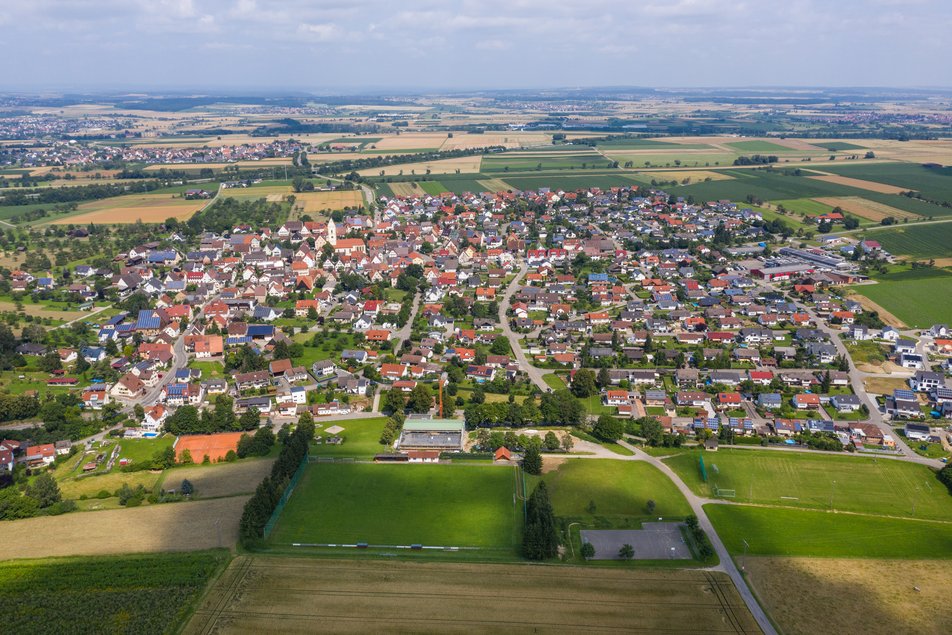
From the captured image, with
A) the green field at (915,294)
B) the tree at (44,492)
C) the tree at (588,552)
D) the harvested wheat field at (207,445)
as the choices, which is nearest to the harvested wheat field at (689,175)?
the green field at (915,294)

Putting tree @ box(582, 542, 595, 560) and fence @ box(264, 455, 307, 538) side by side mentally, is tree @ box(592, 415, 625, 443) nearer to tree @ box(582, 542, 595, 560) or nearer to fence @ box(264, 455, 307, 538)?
tree @ box(582, 542, 595, 560)

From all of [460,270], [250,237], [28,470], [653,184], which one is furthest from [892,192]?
[28,470]

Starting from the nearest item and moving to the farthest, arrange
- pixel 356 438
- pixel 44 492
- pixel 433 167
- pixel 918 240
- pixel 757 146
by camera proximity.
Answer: pixel 44 492 < pixel 356 438 < pixel 918 240 < pixel 433 167 < pixel 757 146

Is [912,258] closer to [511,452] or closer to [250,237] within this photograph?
→ [511,452]

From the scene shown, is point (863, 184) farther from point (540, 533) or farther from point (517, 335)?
point (540, 533)

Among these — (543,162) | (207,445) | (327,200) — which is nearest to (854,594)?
(207,445)

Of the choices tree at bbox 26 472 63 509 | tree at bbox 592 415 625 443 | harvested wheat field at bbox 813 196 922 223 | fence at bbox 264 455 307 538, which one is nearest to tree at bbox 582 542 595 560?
tree at bbox 592 415 625 443
